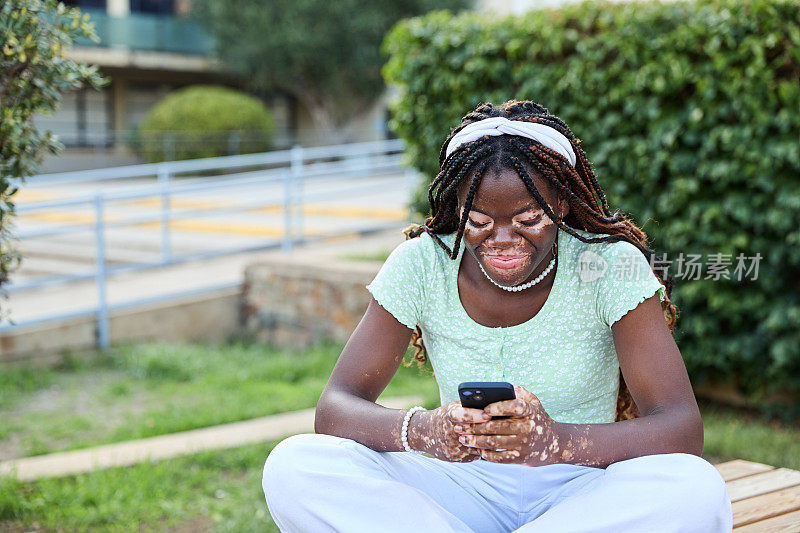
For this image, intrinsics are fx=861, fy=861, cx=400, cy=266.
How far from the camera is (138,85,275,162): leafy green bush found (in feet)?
59.9

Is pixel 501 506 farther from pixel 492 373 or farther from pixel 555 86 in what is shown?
pixel 555 86

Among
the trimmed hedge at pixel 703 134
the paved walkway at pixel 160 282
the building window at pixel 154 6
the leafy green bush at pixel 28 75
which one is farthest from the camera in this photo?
the building window at pixel 154 6

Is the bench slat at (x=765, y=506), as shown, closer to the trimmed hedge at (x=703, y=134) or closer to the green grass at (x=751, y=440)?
the green grass at (x=751, y=440)

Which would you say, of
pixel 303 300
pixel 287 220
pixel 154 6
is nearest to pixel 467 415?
pixel 303 300

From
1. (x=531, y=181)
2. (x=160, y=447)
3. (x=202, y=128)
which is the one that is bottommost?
(x=160, y=447)

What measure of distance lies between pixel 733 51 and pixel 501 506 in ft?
10.1

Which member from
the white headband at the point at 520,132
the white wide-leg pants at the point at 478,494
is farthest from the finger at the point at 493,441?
the white headband at the point at 520,132

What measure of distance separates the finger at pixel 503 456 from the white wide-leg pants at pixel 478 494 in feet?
0.49

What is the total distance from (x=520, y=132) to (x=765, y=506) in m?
1.28

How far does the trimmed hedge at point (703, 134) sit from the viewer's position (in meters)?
4.26

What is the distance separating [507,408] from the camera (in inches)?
74.8

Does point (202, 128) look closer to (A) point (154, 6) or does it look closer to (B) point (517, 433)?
(A) point (154, 6)

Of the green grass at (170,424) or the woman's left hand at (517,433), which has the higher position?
the woman's left hand at (517,433)

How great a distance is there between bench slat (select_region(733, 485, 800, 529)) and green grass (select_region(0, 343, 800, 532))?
156 cm
